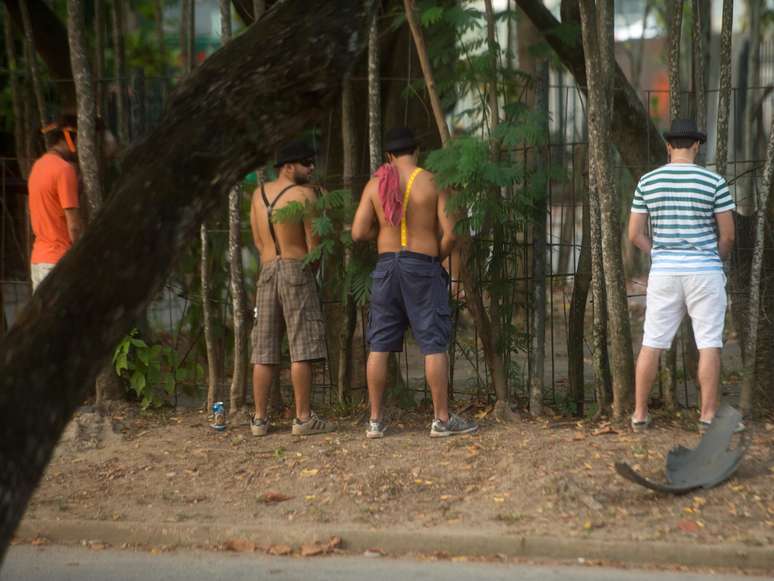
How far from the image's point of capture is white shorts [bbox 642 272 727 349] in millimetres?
7570

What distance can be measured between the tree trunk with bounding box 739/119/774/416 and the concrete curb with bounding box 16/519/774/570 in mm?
2617

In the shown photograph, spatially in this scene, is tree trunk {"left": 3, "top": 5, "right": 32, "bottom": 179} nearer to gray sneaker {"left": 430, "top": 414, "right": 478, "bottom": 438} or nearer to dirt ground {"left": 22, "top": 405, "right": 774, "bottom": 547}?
dirt ground {"left": 22, "top": 405, "right": 774, "bottom": 547}

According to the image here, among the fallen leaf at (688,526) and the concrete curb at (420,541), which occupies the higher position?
the fallen leaf at (688,526)

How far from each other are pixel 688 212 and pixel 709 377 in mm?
1023

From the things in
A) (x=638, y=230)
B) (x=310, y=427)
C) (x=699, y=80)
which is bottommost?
(x=310, y=427)

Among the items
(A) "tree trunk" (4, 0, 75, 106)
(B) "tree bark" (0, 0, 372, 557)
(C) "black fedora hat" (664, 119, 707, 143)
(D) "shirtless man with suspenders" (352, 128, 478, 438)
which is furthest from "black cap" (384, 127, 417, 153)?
(A) "tree trunk" (4, 0, 75, 106)

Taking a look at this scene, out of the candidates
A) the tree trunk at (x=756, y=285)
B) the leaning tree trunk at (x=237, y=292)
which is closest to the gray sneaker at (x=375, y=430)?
the leaning tree trunk at (x=237, y=292)

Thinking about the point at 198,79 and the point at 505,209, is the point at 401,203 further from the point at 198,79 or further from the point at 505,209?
the point at 198,79

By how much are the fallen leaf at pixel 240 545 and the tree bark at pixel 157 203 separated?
2076 millimetres

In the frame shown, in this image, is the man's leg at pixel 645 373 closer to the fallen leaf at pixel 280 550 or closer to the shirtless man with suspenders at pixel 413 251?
the shirtless man with suspenders at pixel 413 251

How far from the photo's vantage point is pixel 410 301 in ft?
26.6

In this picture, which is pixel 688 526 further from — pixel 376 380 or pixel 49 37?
pixel 49 37

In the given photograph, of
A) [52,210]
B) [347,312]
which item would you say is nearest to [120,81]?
[52,210]

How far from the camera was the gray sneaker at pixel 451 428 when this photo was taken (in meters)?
8.16
